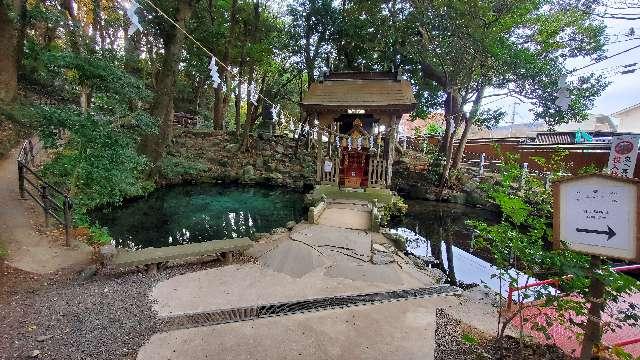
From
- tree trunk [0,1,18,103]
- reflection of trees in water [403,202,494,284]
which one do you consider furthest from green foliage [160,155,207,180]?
reflection of trees in water [403,202,494,284]

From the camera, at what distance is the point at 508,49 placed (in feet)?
39.7

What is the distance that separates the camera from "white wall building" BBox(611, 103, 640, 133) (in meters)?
27.8

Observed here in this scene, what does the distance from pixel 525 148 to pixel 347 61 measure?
10.4 meters

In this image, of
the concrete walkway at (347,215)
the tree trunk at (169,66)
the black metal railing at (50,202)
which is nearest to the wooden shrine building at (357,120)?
the concrete walkway at (347,215)

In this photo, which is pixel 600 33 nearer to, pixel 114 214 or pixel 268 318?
pixel 268 318

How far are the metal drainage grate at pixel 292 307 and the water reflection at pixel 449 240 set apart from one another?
56.0 inches

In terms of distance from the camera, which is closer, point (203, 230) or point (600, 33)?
point (203, 230)

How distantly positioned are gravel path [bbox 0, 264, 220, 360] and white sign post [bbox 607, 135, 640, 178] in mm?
7158

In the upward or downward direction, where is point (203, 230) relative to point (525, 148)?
downward

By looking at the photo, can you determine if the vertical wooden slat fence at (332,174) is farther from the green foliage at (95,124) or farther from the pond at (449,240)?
the green foliage at (95,124)

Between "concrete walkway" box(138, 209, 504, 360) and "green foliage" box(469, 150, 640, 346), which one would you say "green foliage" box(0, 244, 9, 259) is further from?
"green foliage" box(469, 150, 640, 346)

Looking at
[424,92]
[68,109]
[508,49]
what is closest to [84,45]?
[68,109]

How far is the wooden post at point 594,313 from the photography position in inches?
110

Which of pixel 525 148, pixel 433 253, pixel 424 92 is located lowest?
pixel 433 253
